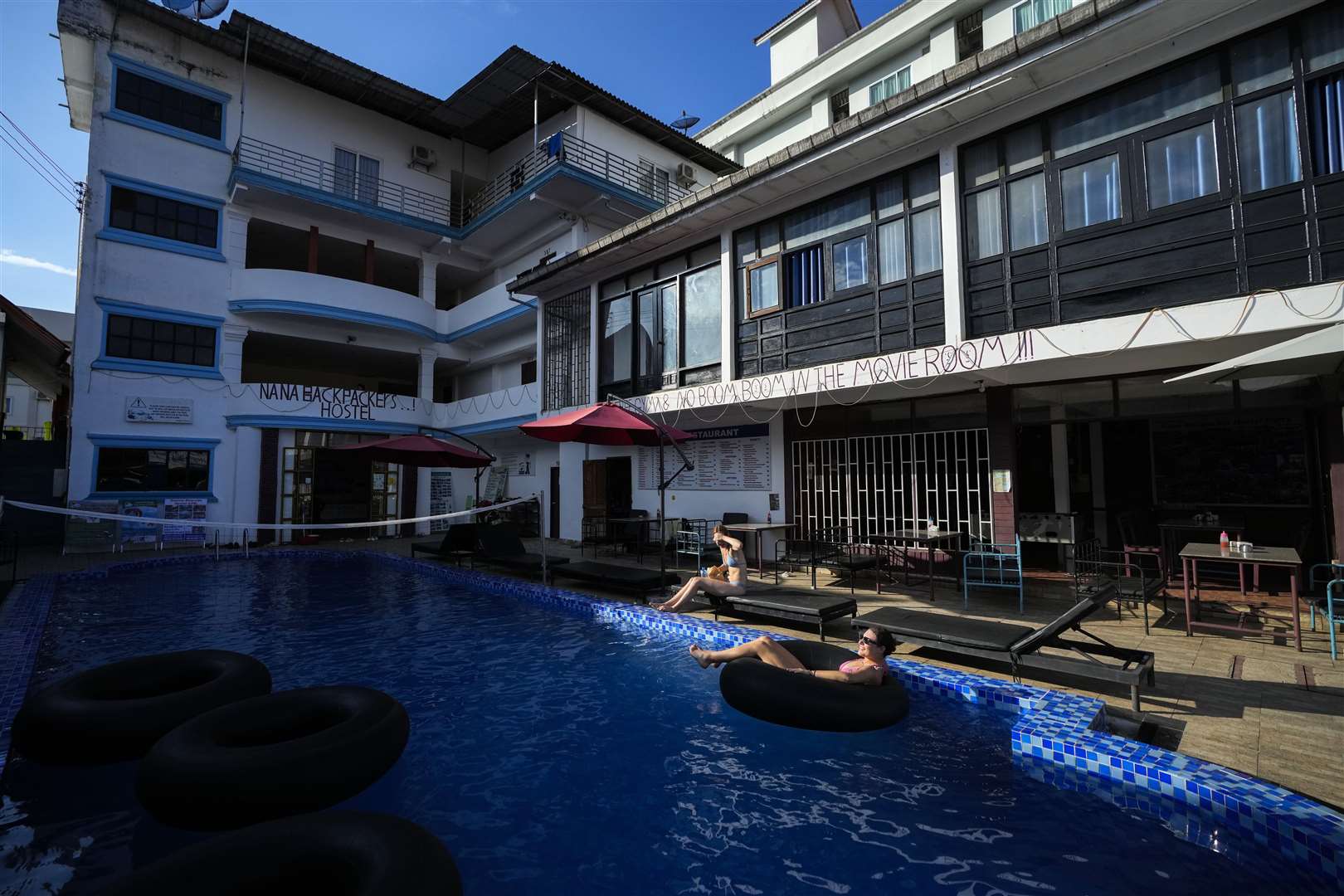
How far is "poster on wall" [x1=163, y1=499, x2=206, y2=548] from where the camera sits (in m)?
16.1

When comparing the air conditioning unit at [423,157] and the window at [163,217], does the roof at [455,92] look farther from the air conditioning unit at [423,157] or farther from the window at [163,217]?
the window at [163,217]

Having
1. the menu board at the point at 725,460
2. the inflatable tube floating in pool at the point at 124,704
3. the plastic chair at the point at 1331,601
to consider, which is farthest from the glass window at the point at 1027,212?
the inflatable tube floating in pool at the point at 124,704

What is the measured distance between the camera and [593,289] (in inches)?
633

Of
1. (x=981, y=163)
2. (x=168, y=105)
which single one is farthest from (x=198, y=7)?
(x=981, y=163)

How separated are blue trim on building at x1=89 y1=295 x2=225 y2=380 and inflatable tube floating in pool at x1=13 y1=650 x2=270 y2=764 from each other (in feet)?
53.4

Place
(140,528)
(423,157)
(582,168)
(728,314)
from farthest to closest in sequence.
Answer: (423,157)
(582,168)
(140,528)
(728,314)

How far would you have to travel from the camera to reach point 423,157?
2256 cm

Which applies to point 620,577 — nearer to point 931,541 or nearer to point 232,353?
point 931,541

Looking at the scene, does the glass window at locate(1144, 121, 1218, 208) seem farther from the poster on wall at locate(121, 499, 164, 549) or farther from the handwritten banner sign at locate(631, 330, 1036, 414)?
the poster on wall at locate(121, 499, 164, 549)

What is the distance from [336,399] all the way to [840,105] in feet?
60.9

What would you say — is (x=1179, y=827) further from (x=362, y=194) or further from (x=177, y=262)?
(x=362, y=194)

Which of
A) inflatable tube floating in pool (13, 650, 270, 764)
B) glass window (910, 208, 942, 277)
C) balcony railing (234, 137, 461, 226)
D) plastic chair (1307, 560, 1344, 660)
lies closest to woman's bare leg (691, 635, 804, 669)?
inflatable tube floating in pool (13, 650, 270, 764)

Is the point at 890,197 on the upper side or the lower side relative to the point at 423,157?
lower

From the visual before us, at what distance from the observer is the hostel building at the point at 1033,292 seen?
22.8 ft
